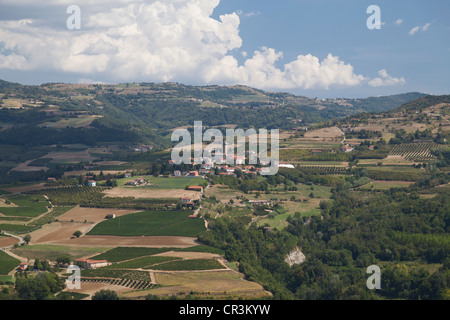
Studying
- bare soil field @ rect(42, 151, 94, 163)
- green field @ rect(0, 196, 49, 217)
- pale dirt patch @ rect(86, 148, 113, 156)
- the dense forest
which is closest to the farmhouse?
the dense forest

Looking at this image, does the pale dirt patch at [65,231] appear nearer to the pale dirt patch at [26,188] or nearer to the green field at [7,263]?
the green field at [7,263]

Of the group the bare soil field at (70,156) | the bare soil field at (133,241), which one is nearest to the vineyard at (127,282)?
the bare soil field at (133,241)

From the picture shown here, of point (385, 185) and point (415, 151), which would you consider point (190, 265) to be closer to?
point (385, 185)

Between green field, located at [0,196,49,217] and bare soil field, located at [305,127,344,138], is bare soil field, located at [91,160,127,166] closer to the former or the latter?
green field, located at [0,196,49,217]

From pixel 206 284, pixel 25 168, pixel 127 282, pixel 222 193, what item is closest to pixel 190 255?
pixel 206 284
